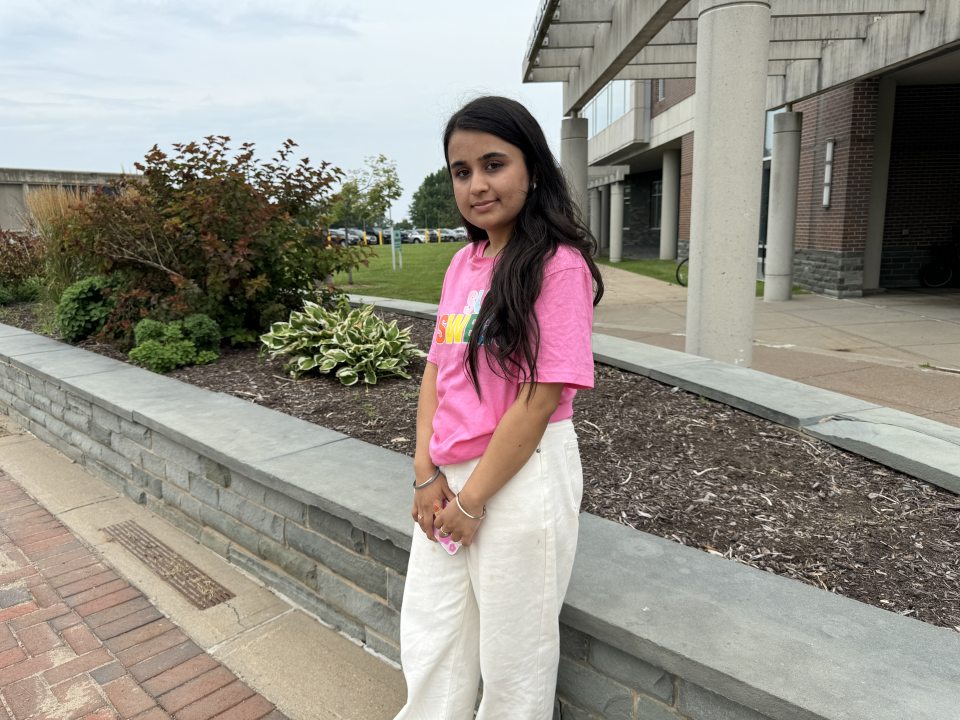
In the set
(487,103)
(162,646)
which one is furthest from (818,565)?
(162,646)

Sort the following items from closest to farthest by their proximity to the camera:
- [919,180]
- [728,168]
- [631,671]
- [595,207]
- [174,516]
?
[631,671] → [174,516] → [728,168] → [919,180] → [595,207]

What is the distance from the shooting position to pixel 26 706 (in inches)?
99.1

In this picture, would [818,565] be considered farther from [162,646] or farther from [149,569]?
[149,569]

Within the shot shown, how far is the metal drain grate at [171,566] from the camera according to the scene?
321 centimetres

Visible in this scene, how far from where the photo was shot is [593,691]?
192 centimetres

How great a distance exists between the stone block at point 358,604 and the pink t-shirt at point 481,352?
1.07 m

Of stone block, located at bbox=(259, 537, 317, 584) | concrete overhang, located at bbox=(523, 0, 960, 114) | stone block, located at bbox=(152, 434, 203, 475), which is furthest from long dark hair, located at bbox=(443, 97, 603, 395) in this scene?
concrete overhang, located at bbox=(523, 0, 960, 114)

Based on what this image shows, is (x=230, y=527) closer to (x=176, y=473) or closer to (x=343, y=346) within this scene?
(x=176, y=473)

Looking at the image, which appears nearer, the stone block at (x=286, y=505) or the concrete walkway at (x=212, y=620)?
the concrete walkway at (x=212, y=620)

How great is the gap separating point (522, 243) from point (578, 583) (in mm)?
976

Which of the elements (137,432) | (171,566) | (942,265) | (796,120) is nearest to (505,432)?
(171,566)

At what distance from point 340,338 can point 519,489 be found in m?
3.70

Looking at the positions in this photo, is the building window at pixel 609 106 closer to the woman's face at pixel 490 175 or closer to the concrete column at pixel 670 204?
the concrete column at pixel 670 204

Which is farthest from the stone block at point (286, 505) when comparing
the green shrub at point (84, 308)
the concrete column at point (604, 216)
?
the concrete column at point (604, 216)
